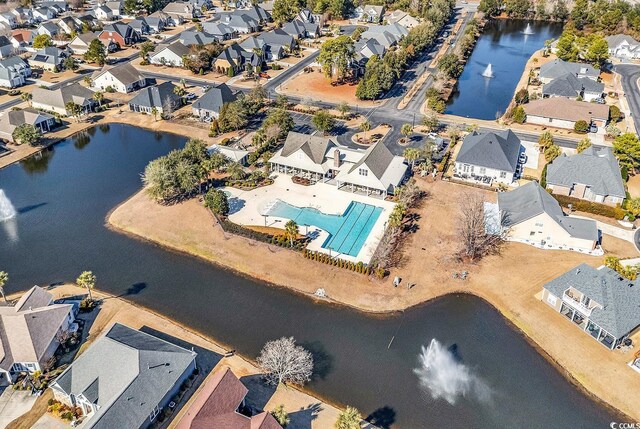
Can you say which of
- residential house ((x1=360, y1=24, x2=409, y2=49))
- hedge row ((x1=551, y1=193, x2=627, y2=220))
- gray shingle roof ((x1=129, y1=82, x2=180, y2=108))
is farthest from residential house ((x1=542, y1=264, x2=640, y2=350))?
residential house ((x1=360, y1=24, x2=409, y2=49))

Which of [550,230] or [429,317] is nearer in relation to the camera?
[429,317]

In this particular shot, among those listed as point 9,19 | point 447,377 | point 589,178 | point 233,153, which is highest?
point 9,19

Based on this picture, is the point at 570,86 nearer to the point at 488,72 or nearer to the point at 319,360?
the point at 488,72

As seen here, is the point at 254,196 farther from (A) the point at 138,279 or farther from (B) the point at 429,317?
(B) the point at 429,317

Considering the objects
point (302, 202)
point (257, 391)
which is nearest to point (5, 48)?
point (302, 202)

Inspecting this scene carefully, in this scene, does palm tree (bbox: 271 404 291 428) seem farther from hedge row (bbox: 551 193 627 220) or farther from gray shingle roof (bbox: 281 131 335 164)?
hedge row (bbox: 551 193 627 220)

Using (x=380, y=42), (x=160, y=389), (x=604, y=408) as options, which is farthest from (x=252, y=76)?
(x=604, y=408)
